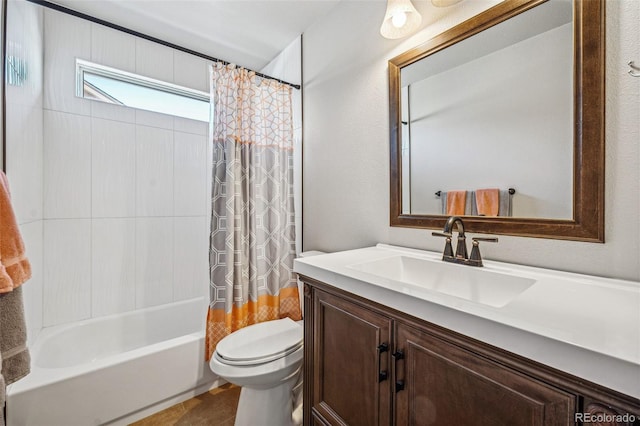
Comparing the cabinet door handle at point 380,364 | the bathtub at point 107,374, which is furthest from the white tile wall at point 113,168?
the cabinet door handle at point 380,364

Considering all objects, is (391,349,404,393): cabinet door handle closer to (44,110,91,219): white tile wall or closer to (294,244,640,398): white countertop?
(294,244,640,398): white countertop

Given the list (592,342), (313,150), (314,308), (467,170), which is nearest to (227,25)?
(313,150)

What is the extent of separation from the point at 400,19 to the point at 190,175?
194cm

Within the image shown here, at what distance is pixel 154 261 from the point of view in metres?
2.24

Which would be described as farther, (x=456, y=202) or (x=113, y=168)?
(x=113, y=168)

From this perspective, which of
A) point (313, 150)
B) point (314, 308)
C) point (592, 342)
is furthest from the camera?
point (313, 150)

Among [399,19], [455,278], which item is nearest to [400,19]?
[399,19]

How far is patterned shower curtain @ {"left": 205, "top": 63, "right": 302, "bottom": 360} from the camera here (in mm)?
1734

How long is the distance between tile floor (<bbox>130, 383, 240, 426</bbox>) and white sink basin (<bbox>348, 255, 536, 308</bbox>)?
1.27 metres

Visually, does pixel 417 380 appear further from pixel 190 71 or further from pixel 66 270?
pixel 190 71

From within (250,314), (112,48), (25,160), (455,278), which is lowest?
(250,314)

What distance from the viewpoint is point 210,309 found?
5.68ft

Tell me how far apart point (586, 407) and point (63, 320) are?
2653 millimetres

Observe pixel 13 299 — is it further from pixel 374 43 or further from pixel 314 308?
pixel 374 43
